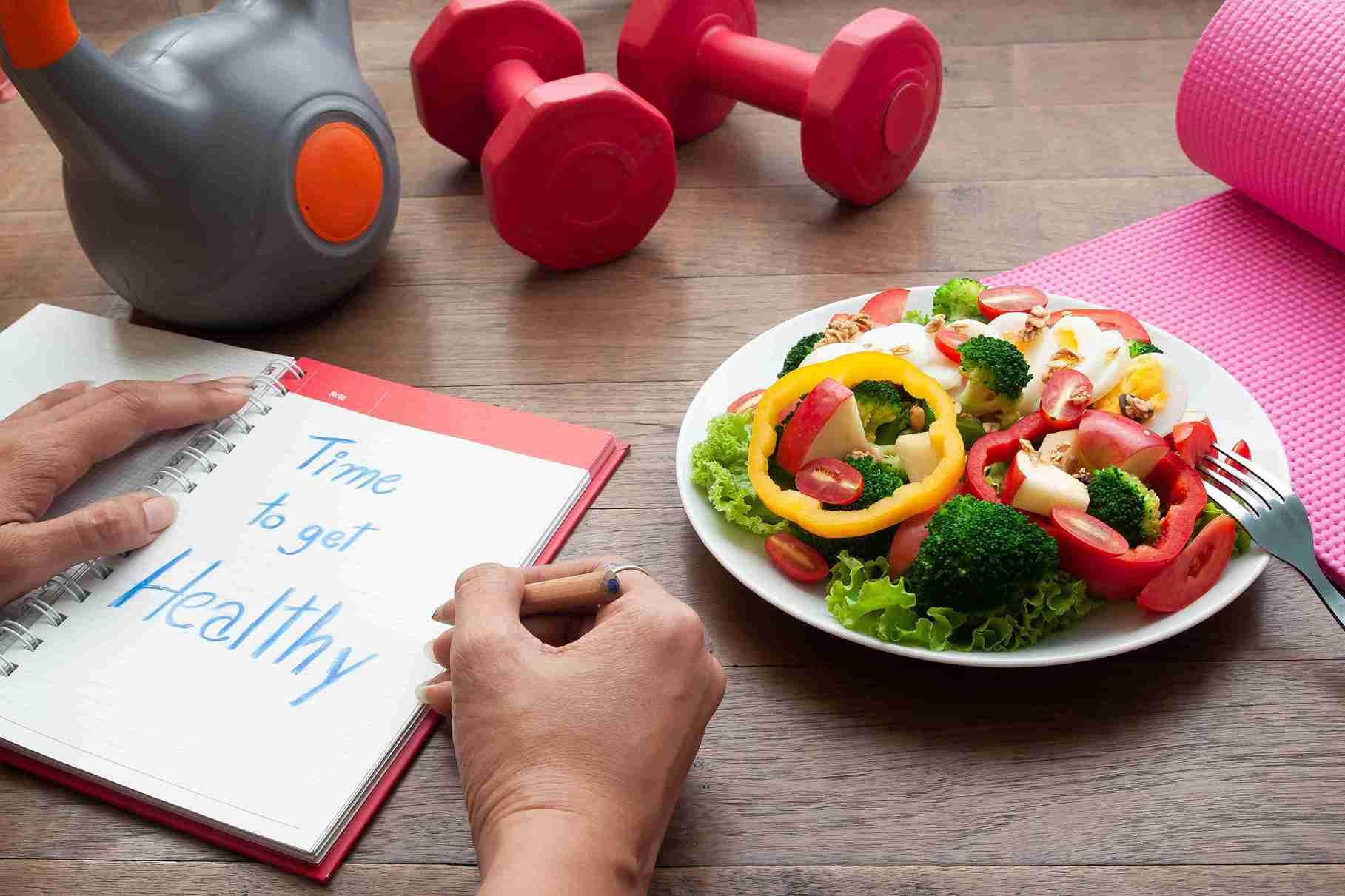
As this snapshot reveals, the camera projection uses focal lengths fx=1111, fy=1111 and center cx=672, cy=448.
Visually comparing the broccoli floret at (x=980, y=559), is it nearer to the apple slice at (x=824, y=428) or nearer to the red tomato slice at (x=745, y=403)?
the apple slice at (x=824, y=428)

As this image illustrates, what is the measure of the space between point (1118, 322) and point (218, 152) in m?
0.75

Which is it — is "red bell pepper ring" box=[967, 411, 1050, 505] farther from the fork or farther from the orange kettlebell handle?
the orange kettlebell handle

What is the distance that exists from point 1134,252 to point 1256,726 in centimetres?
55

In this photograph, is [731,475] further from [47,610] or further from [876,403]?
[47,610]

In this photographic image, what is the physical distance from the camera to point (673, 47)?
4.09ft

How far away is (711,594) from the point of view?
A: 79 centimetres

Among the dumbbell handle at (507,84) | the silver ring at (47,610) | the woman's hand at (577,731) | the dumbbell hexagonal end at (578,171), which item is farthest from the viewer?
the dumbbell handle at (507,84)

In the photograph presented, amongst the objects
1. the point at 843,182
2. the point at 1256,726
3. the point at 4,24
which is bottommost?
the point at 1256,726

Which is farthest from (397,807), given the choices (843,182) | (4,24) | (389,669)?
(843,182)

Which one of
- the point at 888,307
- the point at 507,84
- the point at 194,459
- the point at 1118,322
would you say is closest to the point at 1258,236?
the point at 1118,322

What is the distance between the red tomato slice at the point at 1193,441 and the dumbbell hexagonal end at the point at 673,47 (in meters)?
0.74

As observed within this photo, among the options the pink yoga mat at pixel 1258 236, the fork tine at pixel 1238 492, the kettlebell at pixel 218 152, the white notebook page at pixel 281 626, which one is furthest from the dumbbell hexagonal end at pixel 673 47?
the fork tine at pixel 1238 492

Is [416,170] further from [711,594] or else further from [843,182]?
[711,594]

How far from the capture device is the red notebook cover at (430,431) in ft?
2.26
